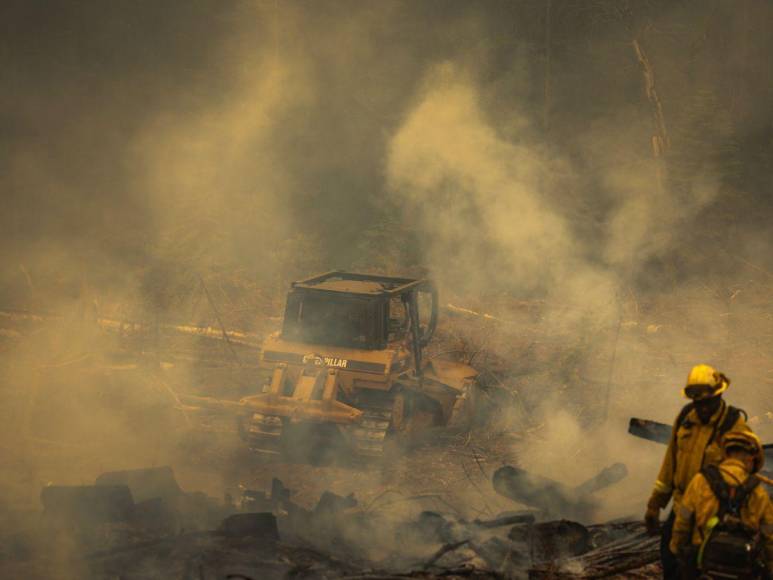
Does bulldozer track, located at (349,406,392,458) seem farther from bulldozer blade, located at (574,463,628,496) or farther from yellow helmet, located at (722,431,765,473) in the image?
yellow helmet, located at (722,431,765,473)

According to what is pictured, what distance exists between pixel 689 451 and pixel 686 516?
17.6 inches

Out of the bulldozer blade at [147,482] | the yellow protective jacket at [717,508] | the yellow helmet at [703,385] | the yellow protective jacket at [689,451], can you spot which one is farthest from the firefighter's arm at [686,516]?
the bulldozer blade at [147,482]

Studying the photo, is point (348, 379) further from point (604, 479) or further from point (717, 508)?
point (717, 508)

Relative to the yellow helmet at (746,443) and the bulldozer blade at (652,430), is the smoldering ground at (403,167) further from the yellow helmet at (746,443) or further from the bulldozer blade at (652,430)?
the yellow helmet at (746,443)

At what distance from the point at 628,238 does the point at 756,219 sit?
3161 millimetres

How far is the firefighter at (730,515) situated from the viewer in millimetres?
4199

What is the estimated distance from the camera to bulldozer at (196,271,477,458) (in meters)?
9.93

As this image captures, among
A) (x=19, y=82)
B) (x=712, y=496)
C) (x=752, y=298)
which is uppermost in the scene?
(x=19, y=82)

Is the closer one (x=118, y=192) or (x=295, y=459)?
(x=295, y=459)

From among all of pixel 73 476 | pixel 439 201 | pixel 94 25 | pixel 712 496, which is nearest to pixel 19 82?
pixel 94 25

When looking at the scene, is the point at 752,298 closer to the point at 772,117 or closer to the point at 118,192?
the point at 772,117

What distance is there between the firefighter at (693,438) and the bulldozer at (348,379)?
537 cm

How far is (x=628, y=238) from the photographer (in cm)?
1984

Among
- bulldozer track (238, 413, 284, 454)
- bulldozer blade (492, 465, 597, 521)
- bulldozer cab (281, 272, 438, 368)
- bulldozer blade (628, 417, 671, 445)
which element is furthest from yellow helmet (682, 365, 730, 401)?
bulldozer track (238, 413, 284, 454)
